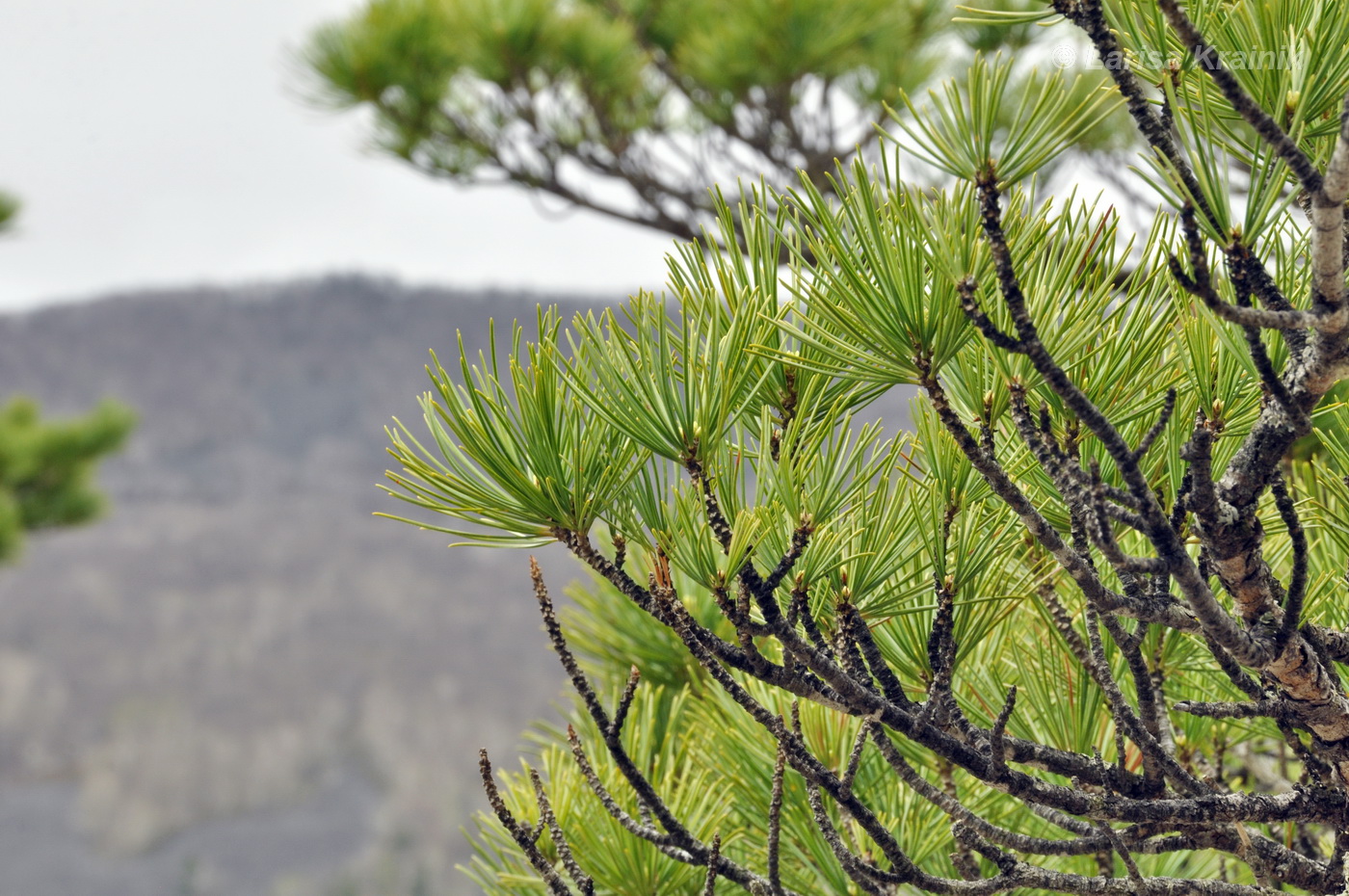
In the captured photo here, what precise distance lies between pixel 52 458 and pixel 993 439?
3255 mm

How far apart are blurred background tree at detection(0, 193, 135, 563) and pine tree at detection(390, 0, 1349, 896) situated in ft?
9.94

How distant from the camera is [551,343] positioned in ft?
0.62

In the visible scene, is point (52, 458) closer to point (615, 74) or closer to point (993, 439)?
point (615, 74)

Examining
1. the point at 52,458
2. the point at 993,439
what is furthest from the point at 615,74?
the point at 52,458

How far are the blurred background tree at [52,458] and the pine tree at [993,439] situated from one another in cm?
303

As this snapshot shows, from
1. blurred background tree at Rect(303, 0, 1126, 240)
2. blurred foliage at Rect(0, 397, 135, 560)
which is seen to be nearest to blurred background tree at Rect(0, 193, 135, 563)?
blurred foliage at Rect(0, 397, 135, 560)

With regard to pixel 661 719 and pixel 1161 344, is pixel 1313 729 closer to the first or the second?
pixel 1161 344

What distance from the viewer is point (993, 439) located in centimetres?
21

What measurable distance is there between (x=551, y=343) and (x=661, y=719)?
0.92 feet

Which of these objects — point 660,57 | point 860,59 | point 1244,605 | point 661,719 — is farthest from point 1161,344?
point 660,57

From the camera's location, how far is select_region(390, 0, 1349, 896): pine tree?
157mm

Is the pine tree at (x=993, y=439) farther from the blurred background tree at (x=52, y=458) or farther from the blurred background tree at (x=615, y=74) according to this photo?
the blurred background tree at (x=52, y=458)

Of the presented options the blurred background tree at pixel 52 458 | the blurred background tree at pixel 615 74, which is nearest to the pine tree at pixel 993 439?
the blurred background tree at pixel 615 74

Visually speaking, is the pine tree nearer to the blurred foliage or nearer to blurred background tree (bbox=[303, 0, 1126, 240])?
blurred background tree (bbox=[303, 0, 1126, 240])
